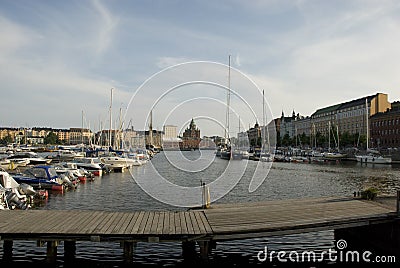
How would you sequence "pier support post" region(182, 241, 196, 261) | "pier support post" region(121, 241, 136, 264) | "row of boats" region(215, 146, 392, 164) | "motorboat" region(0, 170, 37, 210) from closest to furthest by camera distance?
1. "pier support post" region(121, 241, 136, 264)
2. "pier support post" region(182, 241, 196, 261)
3. "motorboat" region(0, 170, 37, 210)
4. "row of boats" region(215, 146, 392, 164)

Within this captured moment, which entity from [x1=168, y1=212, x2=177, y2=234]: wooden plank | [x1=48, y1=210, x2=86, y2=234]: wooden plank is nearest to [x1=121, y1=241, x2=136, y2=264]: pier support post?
[x1=168, y1=212, x2=177, y2=234]: wooden plank

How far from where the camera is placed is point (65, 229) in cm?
1419

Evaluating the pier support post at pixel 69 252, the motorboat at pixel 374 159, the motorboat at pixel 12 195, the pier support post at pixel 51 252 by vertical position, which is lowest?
the pier support post at pixel 69 252

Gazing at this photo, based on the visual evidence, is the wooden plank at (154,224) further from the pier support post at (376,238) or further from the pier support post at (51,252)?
the pier support post at (376,238)

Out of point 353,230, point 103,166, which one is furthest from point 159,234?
point 103,166

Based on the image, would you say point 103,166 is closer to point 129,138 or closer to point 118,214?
point 129,138

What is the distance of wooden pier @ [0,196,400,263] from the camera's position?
1367 cm

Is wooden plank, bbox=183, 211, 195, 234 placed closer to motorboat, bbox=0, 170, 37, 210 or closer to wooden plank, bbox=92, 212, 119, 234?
wooden plank, bbox=92, 212, 119, 234

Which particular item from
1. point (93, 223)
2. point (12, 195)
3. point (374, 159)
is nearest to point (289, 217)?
point (93, 223)

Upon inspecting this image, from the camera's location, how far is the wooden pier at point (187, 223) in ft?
44.9

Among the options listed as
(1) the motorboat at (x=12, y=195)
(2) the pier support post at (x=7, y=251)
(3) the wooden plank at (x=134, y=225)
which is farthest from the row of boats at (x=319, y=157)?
(2) the pier support post at (x=7, y=251)

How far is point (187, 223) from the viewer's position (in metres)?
15.2

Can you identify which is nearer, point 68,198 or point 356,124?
point 68,198

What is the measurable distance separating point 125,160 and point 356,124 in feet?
422
